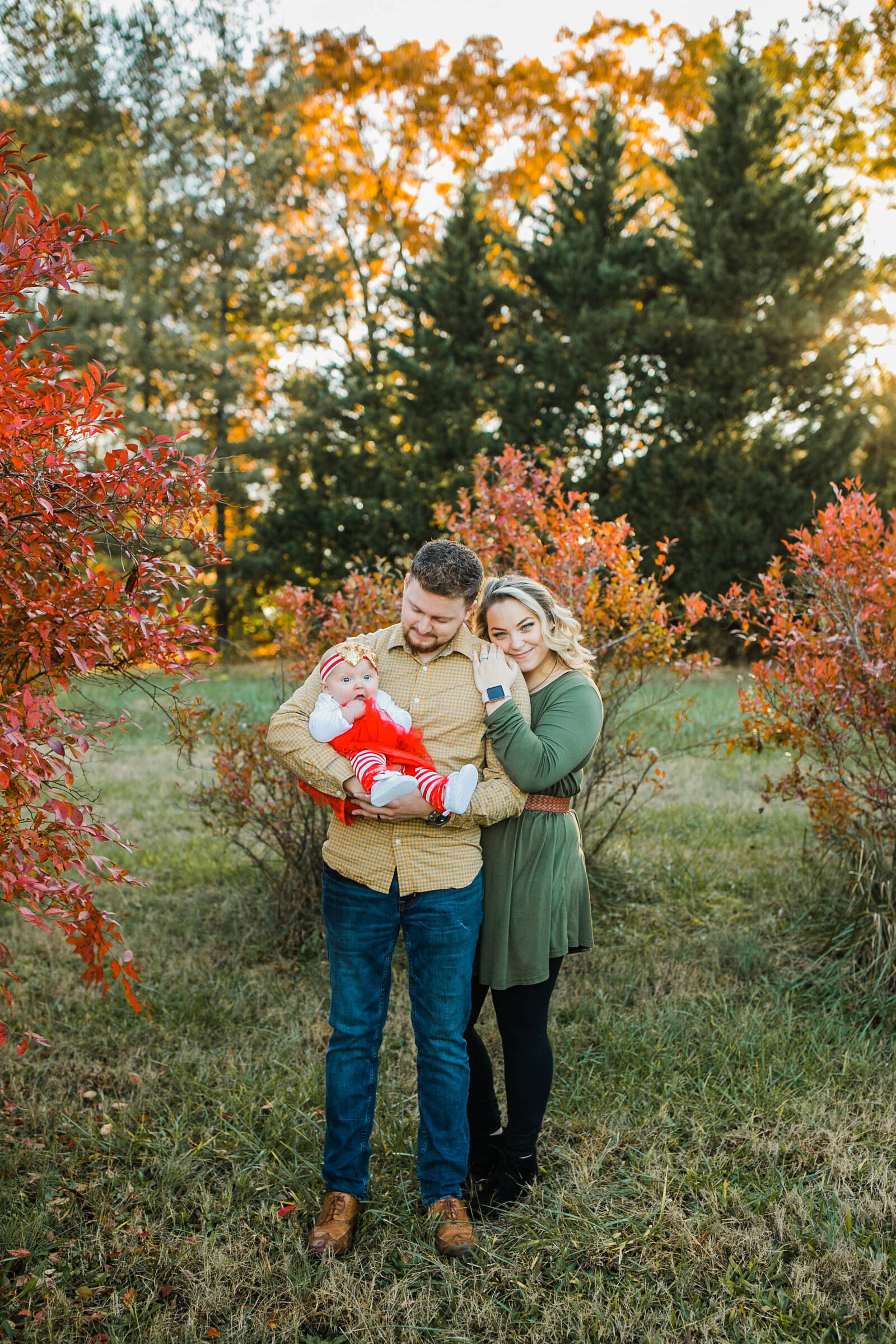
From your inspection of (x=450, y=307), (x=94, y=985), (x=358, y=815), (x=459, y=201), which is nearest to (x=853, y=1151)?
(x=358, y=815)

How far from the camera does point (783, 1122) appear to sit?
10.3 feet

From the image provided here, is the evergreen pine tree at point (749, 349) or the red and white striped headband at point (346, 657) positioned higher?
the evergreen pine tree at point (749, 349)

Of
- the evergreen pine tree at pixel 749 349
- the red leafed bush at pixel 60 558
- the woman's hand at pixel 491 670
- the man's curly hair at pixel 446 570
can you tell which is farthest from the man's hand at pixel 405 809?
the evergreen pine tree at pixel 749 349

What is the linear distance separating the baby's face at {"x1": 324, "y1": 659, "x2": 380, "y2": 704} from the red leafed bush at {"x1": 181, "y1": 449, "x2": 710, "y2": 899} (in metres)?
2.05

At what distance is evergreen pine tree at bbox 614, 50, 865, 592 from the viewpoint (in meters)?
14.6

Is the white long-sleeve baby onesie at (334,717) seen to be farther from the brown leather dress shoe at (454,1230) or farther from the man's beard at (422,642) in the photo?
the brown leather dress shoe at (454,1230)

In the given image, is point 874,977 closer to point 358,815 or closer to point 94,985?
point 358,815

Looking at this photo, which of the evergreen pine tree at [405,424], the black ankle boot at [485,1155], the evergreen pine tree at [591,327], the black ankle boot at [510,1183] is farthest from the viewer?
the evergreen pine tree at [405,424]

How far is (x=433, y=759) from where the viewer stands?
2615 millimetres

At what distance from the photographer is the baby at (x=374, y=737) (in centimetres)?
243

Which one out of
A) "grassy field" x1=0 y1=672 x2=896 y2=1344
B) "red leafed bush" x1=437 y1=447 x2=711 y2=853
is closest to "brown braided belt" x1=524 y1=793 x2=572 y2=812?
"grassy field" x1=0 y1=672 x2=896 y2=1344

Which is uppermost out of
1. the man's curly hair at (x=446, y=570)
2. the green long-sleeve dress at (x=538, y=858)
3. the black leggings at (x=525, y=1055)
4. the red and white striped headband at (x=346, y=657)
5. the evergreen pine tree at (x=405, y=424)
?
the evergreen pine tree at (x=405, y=424)

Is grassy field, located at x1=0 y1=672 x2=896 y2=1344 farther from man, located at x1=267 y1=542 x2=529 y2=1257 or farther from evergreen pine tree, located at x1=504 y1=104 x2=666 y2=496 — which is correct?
evergreen pine tree, located at x1=504 y1=104 x2=666 y2=496

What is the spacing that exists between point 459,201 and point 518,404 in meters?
4.07
